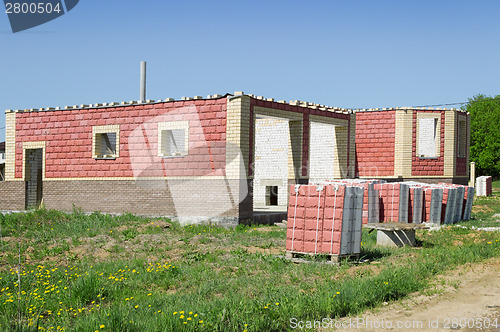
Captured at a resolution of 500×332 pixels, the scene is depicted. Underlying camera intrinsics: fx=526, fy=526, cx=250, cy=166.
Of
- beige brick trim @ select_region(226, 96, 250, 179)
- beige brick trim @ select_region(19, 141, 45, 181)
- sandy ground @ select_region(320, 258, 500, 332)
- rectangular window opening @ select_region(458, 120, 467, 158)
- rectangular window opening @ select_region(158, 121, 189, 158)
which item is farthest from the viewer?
rectangular window opening @ select_region(458, 120, 467, 158)

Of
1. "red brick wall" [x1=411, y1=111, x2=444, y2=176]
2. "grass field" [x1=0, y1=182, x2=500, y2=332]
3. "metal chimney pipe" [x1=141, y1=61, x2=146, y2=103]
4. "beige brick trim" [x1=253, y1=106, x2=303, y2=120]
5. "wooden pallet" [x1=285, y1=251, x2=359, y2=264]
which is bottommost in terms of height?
"grass field" [x1=0, y1=182, x2=500, y2=332]

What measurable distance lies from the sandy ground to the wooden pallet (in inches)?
77.0

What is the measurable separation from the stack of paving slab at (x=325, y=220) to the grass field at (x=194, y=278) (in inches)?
15.1

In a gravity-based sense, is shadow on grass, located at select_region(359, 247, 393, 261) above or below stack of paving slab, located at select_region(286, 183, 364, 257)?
below

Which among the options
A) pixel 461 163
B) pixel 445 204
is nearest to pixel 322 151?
pixel 445 204

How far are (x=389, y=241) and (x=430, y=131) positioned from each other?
15.3 metres

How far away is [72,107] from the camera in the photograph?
67.4 feet

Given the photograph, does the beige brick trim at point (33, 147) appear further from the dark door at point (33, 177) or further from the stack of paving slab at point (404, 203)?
the stack of paving slab at point (404, 203)

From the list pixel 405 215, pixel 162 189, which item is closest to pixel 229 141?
pixel 162 189

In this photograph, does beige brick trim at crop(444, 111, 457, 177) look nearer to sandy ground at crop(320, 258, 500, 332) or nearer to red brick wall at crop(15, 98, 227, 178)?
red brick wall at crop(15, 98, 227, 178)

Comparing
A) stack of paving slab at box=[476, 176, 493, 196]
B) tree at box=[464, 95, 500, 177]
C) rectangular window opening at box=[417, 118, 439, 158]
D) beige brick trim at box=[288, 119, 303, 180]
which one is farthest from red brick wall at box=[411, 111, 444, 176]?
tree at box=[464, 95, 500, 177]

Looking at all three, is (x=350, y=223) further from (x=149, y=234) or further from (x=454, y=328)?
(x=149, y=234)

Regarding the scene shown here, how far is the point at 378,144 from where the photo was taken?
84.9ft

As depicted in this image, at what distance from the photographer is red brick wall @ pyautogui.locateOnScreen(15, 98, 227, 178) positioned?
17484 millimetres
